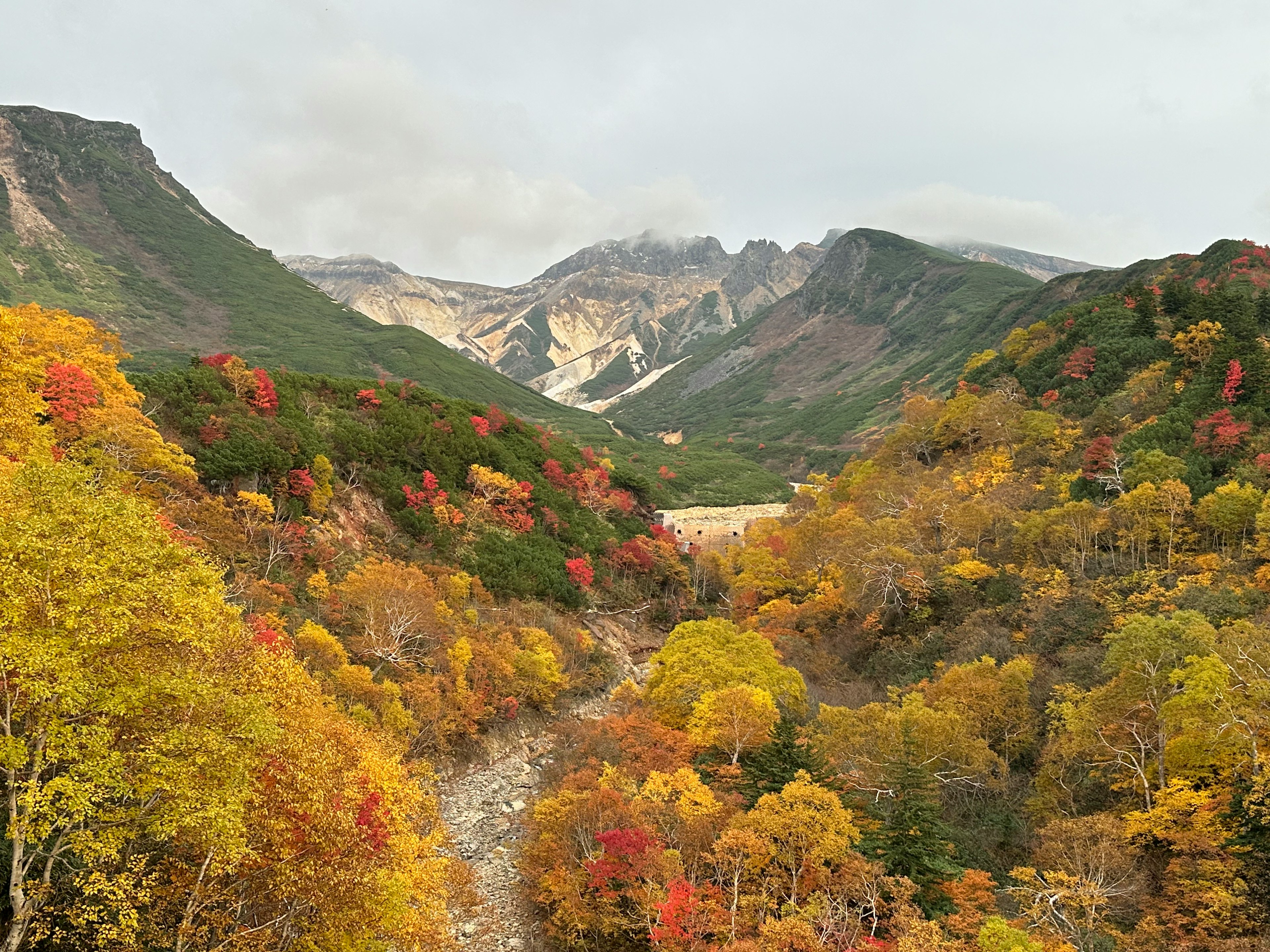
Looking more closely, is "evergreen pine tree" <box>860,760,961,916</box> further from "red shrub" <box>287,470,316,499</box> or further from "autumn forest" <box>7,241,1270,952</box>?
"red shrub" <box>287,470,316,499</box>

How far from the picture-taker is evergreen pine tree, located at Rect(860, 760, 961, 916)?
56.7 ft

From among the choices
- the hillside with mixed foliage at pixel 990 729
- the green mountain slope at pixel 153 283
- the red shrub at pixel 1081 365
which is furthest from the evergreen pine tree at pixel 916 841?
the green mountain slope at pixel 153 283

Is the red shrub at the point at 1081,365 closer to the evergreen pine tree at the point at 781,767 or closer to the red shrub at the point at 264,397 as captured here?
the evergreen pine tree at the point at 781,767

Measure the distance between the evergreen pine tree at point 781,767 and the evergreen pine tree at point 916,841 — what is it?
2152 millimetres

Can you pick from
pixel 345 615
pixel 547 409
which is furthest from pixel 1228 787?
pixel 547 409

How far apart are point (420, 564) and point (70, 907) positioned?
28.8 m

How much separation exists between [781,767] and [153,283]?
188990mm

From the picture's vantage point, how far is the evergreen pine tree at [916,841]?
56.7 feet

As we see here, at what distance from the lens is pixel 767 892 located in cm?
1778

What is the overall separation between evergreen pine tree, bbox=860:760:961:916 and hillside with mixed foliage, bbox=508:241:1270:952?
2.7 inches

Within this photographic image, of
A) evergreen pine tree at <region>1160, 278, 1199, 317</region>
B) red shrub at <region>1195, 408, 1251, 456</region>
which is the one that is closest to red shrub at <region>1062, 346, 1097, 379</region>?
evergreen pine tree at <region>1160, 278, 1199, 317</region>

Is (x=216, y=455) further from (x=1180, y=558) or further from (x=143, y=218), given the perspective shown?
(x=143, y=218)

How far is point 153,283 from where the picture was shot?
524 ft

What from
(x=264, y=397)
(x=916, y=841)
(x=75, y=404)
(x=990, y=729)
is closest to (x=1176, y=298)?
(x=990, y=729)
